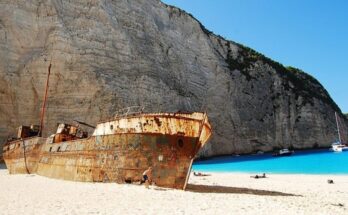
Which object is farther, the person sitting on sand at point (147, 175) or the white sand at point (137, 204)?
the person sitting on sand at point (147, 175)

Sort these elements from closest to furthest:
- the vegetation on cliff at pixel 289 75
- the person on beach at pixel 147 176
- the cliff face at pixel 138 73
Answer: the person on beach at pixel 147 176, the cliff face at pixel 138 73, the vegetation on cliff at pixel 289 75

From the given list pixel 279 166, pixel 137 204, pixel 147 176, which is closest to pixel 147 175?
pixel 147 176

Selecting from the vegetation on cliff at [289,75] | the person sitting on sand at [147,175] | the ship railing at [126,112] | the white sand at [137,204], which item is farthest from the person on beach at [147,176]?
the vegetation on cliff at [289,75]

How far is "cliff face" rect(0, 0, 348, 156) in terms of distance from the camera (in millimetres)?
35781

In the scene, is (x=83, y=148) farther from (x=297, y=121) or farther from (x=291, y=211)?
(x=297, y=121)

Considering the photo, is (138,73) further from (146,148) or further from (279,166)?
(146,148)

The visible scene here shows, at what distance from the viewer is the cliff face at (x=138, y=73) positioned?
3578 cm

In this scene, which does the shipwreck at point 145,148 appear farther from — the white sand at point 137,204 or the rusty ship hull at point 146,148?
the white sand at point 137,204

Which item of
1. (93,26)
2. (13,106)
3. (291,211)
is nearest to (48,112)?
(13,106)

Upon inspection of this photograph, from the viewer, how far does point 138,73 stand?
137 feet

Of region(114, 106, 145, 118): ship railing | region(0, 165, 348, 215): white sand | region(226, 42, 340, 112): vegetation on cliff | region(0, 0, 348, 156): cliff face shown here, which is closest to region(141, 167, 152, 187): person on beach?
region(0, 165, 348, 215): white sand

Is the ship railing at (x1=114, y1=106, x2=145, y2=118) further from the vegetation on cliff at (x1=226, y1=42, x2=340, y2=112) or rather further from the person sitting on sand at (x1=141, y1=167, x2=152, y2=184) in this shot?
the vegetation on cliff at (x1=226, y1=42, x2=340, y2=112)

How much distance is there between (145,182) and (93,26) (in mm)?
30442

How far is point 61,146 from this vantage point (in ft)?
65.1
